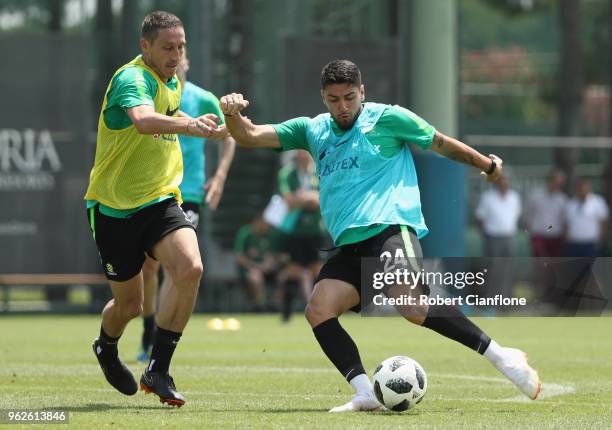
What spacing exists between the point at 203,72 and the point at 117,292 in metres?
12.2

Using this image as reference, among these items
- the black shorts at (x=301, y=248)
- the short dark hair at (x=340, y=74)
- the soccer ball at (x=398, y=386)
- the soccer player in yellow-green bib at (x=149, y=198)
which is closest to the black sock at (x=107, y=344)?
the soccer player in yellow-green bib at (x=149, y=198)

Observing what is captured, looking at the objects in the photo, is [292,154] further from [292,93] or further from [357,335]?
[357,335]

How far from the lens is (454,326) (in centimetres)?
838

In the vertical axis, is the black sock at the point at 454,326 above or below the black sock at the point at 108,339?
above

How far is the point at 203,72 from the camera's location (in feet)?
68.3

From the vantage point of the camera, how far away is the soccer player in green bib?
832 centimetres

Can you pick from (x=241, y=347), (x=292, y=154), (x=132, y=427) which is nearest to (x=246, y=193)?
(x=292, y=154)

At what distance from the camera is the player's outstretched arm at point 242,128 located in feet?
27.4

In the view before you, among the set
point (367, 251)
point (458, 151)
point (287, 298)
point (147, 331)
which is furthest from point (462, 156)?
point (287, 298)

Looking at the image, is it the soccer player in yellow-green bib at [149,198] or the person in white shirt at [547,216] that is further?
the person in white shirt at [547,216]

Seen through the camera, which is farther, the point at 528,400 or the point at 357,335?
the point at 357,335

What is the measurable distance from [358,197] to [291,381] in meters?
2.31

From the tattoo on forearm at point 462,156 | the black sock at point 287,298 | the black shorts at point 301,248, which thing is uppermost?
the tattoo on forearm at point 462,156

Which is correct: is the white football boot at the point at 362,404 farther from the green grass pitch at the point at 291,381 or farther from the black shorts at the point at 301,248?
the black shorts at the point at 301,248
